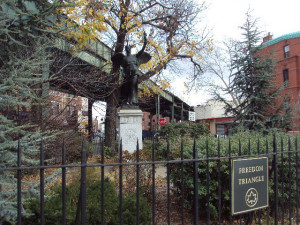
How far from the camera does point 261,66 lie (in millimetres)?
16984

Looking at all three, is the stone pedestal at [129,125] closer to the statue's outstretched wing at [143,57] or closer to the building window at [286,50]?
the statue's outstretched wing at [143,57]

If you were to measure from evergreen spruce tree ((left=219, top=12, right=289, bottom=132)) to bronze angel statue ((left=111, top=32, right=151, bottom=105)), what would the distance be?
892 cm

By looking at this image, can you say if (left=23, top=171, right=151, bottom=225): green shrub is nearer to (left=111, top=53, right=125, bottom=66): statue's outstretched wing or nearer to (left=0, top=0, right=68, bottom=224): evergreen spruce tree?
(left=0, top=0, right=68, bottom=224): evergreen spruce tree

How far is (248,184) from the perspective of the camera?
310cm

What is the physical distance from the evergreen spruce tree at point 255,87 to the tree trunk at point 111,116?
8292mm

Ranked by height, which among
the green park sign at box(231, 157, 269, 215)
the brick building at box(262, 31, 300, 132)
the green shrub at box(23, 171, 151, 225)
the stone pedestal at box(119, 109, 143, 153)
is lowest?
the green shrub at box(23, 171, 151, 225)

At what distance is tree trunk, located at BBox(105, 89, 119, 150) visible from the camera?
14.0 metres

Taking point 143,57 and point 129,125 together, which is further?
point 143,57

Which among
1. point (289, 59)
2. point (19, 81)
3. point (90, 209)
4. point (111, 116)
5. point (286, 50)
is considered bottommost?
point (90, 209)

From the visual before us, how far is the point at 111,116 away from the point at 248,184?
449 inches

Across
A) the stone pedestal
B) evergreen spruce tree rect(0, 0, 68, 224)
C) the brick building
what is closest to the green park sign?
evergreen spruce tree rect(0, 0, 68, 224)

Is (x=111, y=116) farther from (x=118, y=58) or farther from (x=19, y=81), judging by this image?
(x=19, y=81)

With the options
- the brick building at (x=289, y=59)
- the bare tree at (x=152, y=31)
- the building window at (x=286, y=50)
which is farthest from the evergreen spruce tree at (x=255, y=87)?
the building window at (x=286, y=50)

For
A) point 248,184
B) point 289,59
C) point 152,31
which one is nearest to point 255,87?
point 152,31
